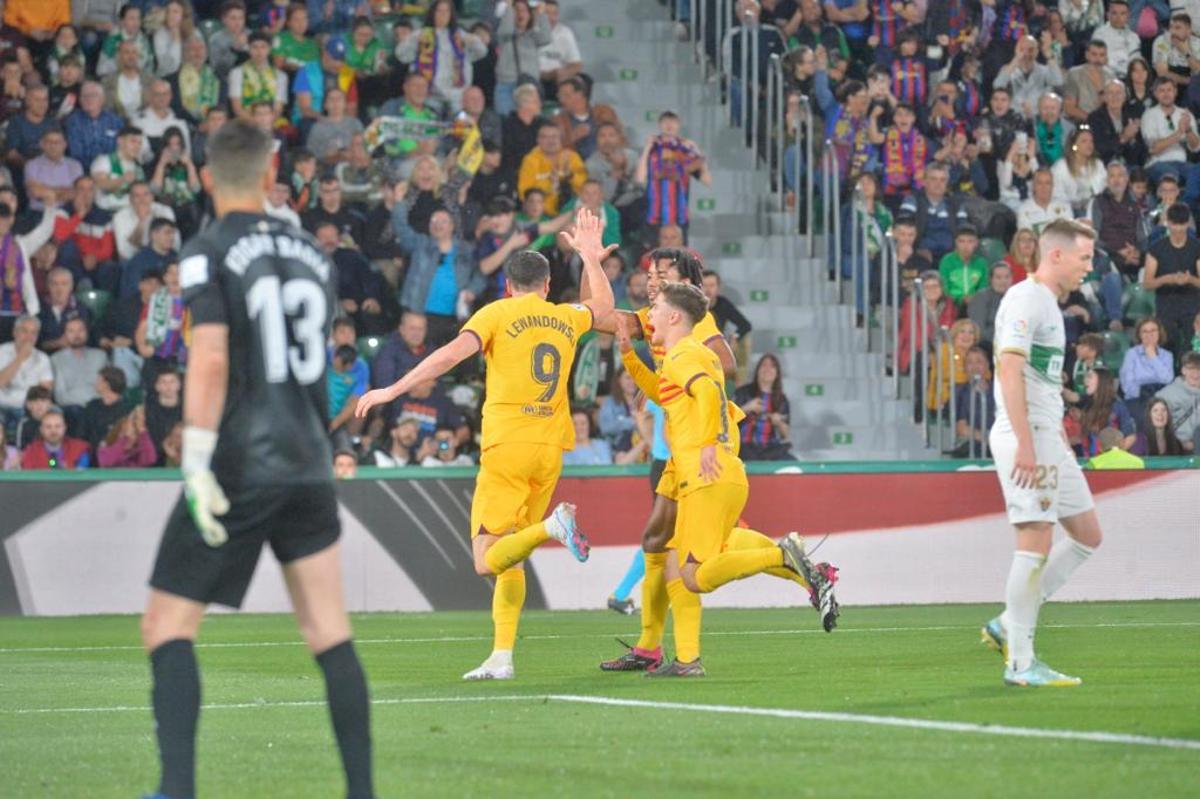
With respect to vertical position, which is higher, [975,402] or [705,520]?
[975,402]

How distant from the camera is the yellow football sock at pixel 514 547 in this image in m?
11.6

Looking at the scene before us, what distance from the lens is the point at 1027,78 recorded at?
26.4 m

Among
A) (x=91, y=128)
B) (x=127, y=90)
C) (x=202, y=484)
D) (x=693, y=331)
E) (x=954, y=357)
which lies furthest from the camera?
(x=127, y=90)

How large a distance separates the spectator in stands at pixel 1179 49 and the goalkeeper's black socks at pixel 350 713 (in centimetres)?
2267

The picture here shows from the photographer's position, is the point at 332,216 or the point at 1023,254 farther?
the point at 1023,254

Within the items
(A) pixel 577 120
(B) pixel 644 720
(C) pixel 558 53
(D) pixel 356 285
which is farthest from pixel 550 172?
(B) pixel 644 720

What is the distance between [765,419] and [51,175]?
806cm

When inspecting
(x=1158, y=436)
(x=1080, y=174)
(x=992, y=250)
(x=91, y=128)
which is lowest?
(x=1158, y=436)

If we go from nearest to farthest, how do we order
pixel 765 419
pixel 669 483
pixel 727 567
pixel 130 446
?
pixel 727 567 < pixel 669 483 < pixel 130 446 < pixel 765 419

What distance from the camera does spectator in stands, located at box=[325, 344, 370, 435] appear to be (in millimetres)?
20906

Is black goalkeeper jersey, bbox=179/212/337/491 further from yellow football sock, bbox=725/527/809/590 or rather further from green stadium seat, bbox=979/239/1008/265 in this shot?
green stadium seat, bbox=979/239/1008/265

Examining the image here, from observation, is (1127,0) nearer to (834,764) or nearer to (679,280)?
(679,280)

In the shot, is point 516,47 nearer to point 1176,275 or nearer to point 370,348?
point 370,348

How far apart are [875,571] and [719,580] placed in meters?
8.62
